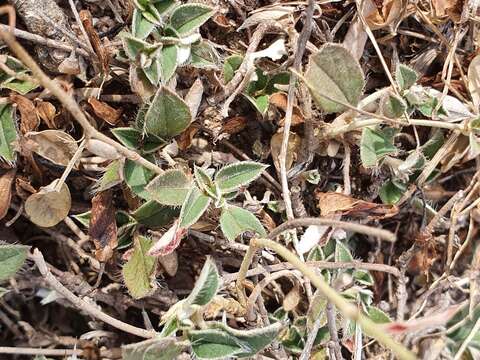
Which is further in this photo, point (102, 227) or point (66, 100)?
point (102, 227)

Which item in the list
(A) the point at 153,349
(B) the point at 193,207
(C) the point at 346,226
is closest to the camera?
(C) the point at 346,226

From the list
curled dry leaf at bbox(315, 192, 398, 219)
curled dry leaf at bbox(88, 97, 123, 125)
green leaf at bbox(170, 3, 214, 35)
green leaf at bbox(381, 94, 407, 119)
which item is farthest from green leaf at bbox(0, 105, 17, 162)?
green leaf at bbox(381, 94, 407, 119)

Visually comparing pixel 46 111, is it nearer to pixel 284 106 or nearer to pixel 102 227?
pixel 102 227

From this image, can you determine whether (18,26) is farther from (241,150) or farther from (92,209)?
(241,150)

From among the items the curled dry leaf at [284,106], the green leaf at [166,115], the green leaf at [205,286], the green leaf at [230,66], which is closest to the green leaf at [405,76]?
the curled dry leaf at [284,106]

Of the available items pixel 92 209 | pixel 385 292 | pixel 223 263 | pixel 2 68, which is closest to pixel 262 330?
pixel 223 263

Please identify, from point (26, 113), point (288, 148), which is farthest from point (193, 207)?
point (26, 113)
